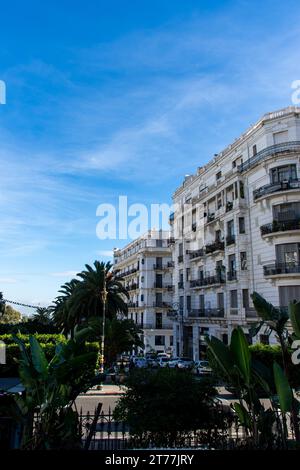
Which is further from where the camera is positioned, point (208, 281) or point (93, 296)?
point (208, 281)

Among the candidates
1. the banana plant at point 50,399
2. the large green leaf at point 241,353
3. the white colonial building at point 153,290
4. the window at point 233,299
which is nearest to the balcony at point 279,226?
the window at point 233,299

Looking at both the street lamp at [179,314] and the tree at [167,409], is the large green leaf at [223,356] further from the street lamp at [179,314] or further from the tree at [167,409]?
the street lamp at [179,314]

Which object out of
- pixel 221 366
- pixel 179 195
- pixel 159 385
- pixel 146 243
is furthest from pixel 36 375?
pixel 146 243

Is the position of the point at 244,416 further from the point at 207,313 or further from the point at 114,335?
the point at 207,313

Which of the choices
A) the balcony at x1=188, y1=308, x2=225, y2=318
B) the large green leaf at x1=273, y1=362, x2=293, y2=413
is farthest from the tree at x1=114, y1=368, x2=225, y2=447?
the balcony at x1=188, y1=308, x2=225, y2=318

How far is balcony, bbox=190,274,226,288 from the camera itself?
35.7 m

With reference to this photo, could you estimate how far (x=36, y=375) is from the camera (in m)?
7.67

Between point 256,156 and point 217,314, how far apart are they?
1543 centimetres

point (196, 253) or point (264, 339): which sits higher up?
point (196, 253)

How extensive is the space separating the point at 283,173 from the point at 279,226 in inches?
176

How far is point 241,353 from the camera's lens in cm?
723

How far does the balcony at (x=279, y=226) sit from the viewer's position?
27859 millimetres

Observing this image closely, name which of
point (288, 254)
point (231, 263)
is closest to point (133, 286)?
point (231, 263)

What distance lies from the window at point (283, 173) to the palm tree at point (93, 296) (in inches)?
689
